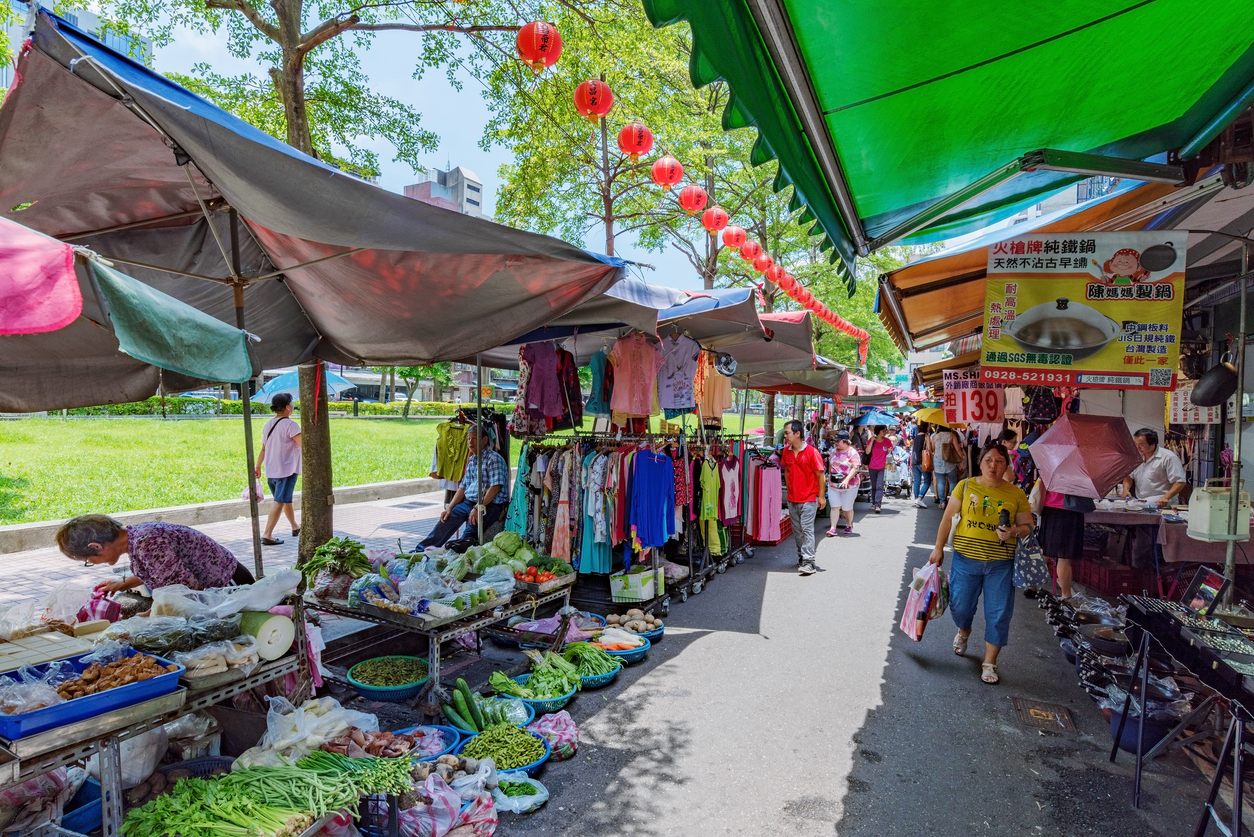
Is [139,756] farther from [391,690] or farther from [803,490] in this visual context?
[803,490]

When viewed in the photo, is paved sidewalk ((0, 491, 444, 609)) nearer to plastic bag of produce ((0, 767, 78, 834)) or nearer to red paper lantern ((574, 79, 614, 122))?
plastic bag of produce ((0, 767, 78, 834))

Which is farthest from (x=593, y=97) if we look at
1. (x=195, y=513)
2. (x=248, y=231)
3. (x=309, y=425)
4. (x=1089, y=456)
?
(x=195, y=513)

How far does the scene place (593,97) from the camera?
7.43 metres

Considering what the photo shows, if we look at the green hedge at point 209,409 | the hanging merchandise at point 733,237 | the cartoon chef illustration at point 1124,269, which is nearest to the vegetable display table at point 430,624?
the cartoon chef illustration at point 1124,269

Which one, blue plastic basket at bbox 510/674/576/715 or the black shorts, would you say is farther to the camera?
the black shorts

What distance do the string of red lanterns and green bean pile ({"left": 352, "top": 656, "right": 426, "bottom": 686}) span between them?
5.69 m

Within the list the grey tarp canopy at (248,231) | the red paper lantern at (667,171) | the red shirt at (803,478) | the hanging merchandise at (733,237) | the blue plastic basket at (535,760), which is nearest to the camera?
Answer: the grey tarp canopy at (248,231)

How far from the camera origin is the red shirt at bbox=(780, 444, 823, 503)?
930 centimetres

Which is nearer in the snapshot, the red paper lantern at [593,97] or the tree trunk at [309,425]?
the tree trunk at [309,425]

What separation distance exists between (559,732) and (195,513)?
30.4ft

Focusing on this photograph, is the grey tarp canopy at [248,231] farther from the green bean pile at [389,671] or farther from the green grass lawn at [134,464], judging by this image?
the green grass lawn at [134,464]

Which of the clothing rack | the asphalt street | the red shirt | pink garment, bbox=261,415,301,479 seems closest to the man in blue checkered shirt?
the clothing rack

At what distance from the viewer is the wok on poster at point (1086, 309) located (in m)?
3.72

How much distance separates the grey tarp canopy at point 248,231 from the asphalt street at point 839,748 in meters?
3.13
